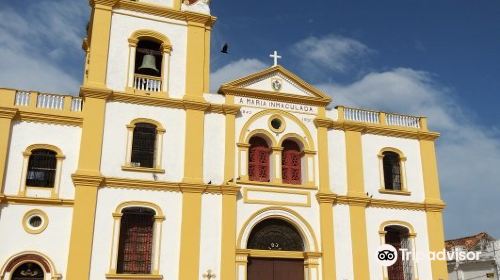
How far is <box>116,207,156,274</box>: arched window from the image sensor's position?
1856 cm

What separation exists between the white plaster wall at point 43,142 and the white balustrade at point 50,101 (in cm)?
74

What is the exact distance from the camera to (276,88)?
22391mm

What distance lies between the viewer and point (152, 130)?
794 inches

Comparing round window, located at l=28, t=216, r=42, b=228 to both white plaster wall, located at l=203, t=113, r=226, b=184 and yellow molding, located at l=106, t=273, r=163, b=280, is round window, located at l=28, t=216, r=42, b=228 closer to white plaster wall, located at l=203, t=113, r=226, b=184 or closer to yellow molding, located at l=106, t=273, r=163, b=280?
yellow molding, located at l=106, t=273, r=163, b=280

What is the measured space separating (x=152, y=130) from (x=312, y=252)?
24.3ft

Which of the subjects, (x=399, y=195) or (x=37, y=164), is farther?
(x=399, y=195)

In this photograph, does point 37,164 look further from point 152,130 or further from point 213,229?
point 213,229

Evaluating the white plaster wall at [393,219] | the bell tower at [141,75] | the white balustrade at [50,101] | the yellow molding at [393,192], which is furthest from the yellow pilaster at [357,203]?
the white balustrade at [50,101]

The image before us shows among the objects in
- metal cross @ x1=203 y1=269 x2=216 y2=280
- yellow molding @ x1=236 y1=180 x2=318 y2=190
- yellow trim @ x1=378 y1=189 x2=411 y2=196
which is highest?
yellow trim @ x1=378 y1=189 x2=411 y2=196

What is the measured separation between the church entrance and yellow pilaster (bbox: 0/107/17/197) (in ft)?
28.9

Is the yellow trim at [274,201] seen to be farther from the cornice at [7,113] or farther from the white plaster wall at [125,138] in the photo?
the cornice at [7,113]

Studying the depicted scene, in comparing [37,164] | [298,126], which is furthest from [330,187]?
[37,164]

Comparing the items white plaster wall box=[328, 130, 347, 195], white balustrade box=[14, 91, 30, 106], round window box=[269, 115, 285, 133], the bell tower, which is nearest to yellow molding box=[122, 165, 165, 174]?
the bell tower

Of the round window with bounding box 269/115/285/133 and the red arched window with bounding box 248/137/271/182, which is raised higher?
the round window with bounding box 269/115/285/133
